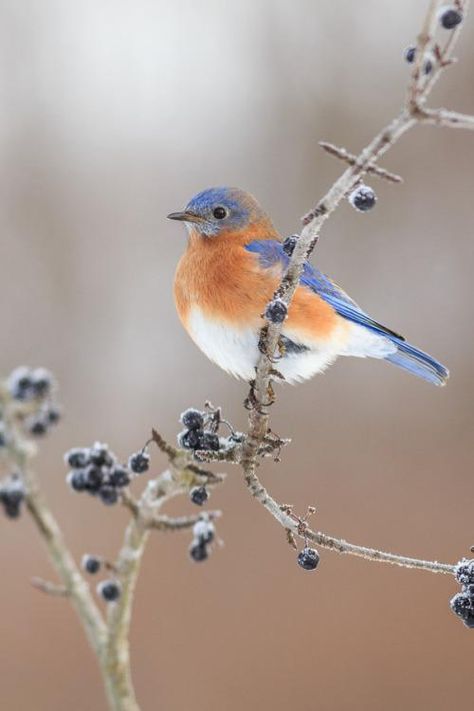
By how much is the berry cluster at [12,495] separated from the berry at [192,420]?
2.10 ft

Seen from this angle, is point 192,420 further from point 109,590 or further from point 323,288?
point 323,288

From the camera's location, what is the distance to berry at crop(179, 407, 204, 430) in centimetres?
149

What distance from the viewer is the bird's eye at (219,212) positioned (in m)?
2.66

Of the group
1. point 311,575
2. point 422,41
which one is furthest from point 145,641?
point 422,41

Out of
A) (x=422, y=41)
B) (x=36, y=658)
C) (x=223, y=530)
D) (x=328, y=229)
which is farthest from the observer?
(x=328, y=229)

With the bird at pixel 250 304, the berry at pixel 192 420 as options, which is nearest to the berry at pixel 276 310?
the berry at pixel 192 420

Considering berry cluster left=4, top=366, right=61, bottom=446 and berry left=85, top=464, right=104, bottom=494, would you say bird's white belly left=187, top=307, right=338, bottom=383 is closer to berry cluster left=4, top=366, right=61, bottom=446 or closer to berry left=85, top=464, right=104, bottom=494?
berry left=85, top=464, right=104, bottom=494

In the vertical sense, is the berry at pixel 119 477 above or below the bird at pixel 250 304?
below

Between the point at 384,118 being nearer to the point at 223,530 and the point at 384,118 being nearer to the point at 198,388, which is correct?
the point at 198,388

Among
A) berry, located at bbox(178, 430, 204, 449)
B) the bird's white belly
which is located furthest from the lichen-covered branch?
the bird's white belly

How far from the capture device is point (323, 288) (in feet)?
8.52

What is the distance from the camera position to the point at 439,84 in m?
6.87

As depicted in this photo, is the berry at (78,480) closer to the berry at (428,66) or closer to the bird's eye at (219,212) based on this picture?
the berry at (428,66)

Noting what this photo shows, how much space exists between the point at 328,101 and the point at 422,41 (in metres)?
6.19
